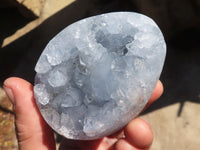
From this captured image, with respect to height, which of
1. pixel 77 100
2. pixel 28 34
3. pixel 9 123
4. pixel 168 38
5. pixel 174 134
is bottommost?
pixel 174 134

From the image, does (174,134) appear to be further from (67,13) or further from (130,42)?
(67,13)

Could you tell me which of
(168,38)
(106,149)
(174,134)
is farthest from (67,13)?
(106,149)

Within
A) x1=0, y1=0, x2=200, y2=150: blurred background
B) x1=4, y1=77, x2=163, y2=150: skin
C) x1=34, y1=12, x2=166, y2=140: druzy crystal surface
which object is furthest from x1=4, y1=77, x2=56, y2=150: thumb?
x1=0, y1=0, x2=200, y2=150: blurred background

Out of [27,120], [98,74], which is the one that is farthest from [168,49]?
[27,120]

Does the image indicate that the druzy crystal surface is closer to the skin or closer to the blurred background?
the skin

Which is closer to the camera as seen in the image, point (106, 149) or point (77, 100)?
point (77, 100)

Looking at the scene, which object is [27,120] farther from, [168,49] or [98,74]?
[168,49]
